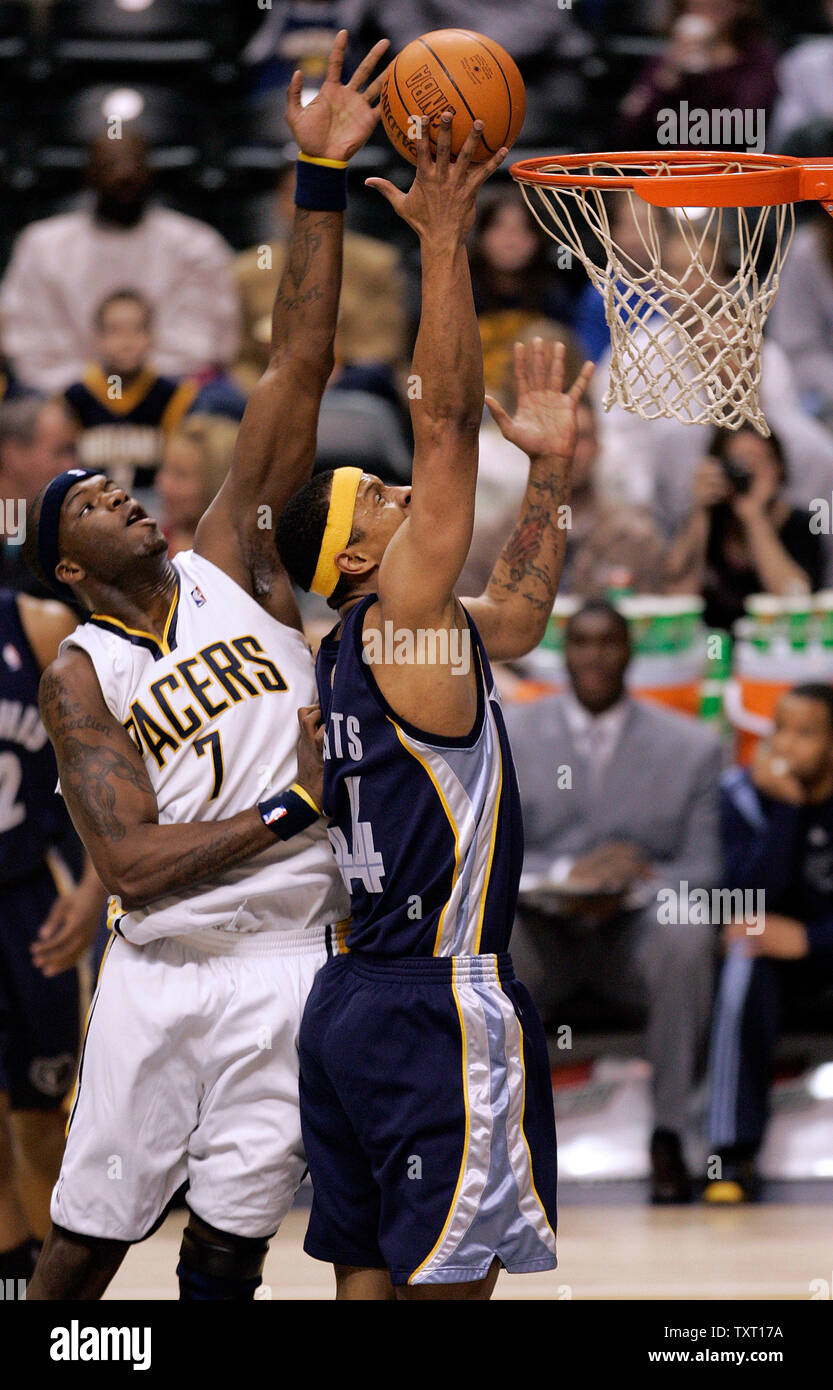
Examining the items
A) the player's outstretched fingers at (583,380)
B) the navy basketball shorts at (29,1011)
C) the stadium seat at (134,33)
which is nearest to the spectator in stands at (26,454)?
the navy basketball shorts at (29,1011)

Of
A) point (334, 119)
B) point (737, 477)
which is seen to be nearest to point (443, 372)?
point (334, 119)

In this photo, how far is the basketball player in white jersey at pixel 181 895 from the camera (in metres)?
3.36

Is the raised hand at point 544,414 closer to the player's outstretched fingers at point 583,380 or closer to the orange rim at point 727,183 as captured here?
the player's outstretched fingers at point 583,380

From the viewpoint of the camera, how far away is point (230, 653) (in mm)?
3527

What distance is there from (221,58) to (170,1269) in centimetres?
630

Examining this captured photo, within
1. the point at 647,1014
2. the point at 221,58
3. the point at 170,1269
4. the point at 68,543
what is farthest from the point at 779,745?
the point at 221,58

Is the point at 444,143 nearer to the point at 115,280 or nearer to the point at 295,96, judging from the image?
the point at 295,96

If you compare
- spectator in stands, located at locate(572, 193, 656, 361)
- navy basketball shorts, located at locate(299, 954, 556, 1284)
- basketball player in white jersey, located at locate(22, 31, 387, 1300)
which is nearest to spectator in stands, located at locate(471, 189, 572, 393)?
spectator in stands, located at locate(572, 193, 656, 361)

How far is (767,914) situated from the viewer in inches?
221

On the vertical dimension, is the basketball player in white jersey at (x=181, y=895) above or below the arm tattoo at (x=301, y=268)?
below

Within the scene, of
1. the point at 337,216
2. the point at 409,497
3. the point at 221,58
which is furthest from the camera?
the point at 221,58

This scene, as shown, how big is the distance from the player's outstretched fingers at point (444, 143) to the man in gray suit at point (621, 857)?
2975 mm

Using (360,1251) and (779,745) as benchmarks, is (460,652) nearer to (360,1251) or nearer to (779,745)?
(360,1251)

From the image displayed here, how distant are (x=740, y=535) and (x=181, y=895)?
3685mm
